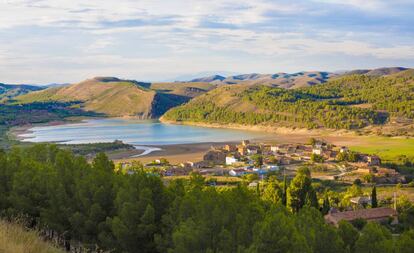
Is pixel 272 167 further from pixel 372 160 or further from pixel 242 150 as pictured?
Result: pixel 242 150

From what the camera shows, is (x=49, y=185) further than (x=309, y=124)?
No

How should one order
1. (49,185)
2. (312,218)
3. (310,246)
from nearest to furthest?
(310,246) → (312,218) → (49,185)

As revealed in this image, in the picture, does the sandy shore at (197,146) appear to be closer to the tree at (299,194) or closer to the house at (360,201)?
the house at (360,201)

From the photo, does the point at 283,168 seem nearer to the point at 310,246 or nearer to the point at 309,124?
the point at 310,246

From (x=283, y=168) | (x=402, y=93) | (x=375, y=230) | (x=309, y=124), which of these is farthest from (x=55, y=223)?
(x=402, y=93)

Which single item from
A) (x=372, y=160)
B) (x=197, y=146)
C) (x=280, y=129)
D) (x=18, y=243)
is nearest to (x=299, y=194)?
(x=18, y=243)

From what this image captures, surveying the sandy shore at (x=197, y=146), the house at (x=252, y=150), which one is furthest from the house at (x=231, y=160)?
the house at (x=252, y=150)
